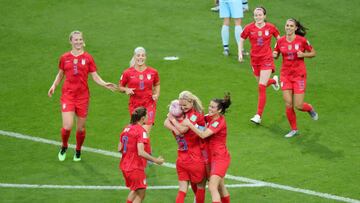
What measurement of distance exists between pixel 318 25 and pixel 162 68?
5.58m

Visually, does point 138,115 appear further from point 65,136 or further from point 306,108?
point 306,108

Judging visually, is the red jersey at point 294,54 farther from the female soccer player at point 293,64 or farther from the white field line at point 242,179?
the white field line at point 242,179

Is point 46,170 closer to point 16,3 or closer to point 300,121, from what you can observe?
point 300,121

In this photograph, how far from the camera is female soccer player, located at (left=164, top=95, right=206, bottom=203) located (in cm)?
1262

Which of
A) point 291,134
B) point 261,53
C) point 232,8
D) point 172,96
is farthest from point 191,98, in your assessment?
point 232,8

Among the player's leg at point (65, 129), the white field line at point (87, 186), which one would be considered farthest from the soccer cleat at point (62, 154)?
the white field line at point (87, 186)

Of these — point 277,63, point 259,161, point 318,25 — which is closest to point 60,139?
point 259,161

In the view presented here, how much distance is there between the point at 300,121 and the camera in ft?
59.3

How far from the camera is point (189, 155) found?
499 inches

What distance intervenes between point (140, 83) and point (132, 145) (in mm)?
2853

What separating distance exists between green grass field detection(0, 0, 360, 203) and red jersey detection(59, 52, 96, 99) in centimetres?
140

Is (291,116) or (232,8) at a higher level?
(232,8)

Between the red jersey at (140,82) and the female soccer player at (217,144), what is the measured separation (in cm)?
270

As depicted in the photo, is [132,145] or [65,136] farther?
[65,136]
